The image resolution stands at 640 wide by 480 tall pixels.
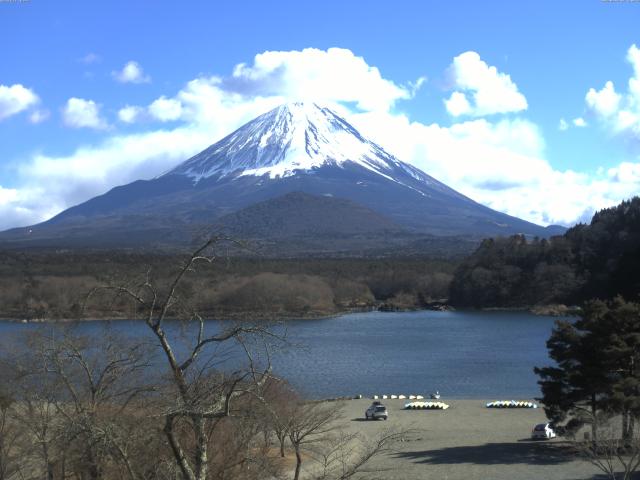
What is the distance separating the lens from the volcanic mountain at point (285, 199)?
406 ft

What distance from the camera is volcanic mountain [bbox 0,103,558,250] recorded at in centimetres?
12369

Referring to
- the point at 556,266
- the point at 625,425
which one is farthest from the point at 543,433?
the point at 556,266

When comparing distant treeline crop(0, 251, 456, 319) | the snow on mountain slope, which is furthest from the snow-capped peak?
distant treeline crop(0, 251, 456, 319)

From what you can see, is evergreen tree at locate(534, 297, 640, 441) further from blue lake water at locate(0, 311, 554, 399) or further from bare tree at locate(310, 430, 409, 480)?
blue lake water at locate(0, 311, 554, 399)

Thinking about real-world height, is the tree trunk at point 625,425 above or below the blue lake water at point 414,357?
above

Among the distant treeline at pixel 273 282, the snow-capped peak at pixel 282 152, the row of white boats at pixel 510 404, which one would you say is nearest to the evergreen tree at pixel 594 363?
the row of white boats at pixel 510 404

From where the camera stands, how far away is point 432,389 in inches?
1032

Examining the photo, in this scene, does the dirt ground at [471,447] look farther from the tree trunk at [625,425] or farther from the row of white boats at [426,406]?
the tree trunk at [625,425]

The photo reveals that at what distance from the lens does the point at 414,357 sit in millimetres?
33719

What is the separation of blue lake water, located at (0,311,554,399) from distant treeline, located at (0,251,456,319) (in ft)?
19.1

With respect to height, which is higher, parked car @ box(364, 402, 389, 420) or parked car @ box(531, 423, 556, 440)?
parked car @ box(531, 423, 556, 440)

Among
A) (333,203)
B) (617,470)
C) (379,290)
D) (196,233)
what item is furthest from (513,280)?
(333,203)

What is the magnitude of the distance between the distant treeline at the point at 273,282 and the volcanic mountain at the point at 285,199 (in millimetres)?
26676

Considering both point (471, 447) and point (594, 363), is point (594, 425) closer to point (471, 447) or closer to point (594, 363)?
point (594, 363)
